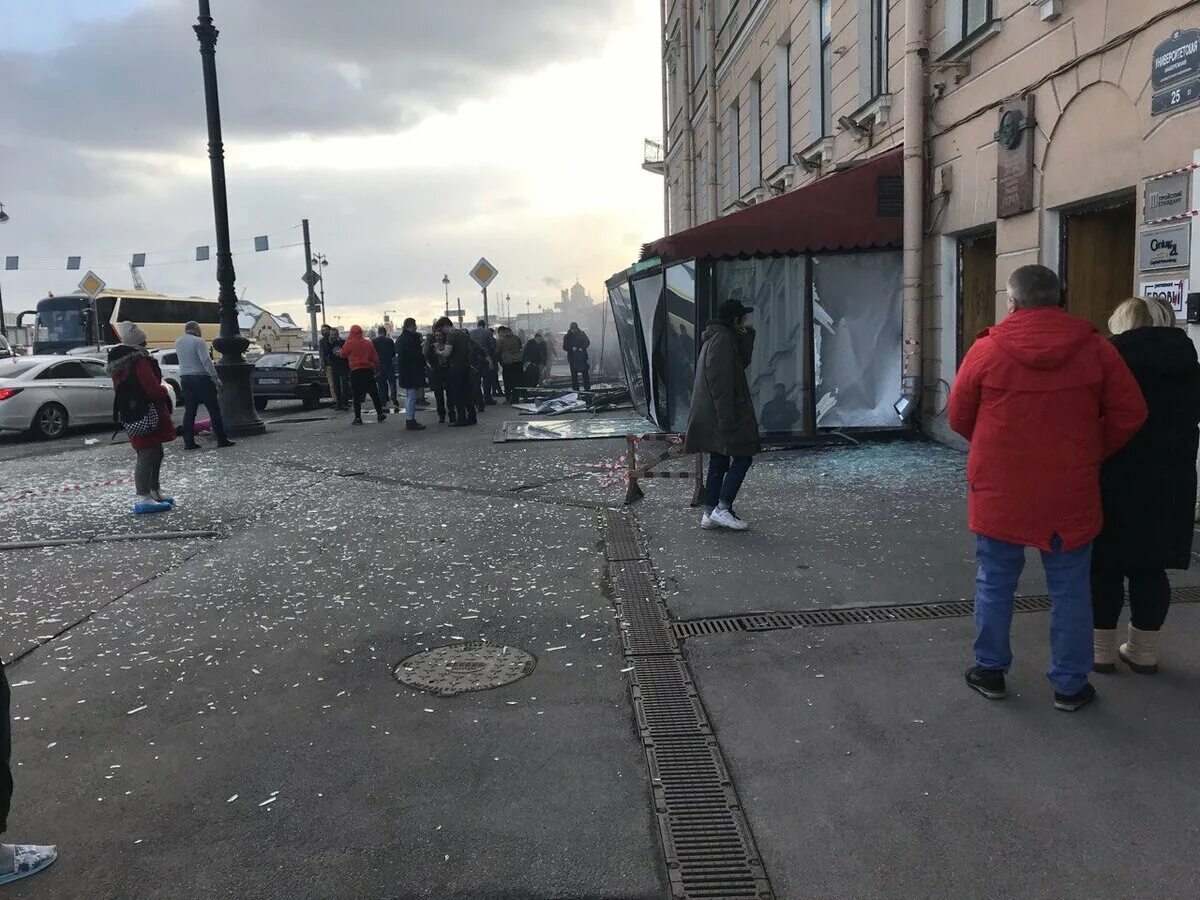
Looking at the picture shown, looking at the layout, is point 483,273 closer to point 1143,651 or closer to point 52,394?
point 52,394

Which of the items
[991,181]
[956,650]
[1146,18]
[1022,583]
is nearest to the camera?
[956,650]

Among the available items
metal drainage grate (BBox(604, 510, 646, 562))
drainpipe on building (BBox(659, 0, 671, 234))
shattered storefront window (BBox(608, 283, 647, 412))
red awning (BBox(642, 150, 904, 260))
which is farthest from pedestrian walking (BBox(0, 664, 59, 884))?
drainpipe on building (BBox(659, 0, 671, 234))

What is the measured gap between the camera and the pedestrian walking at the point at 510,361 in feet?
58.0

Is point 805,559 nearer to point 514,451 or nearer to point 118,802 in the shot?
point 118,802

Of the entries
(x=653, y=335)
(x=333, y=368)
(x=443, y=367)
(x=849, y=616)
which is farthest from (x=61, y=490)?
(x=333, y=368)

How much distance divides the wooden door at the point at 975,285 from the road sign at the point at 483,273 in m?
12.0

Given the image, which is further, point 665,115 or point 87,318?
point 87,318

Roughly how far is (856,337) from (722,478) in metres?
4.37

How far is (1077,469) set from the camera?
129 inches

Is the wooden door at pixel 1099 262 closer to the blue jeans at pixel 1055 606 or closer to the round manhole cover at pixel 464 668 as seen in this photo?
the blue jeans at pixel 1055 606

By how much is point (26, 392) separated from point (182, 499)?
25.4 ft

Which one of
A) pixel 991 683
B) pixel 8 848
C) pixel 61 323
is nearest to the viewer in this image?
pixel 8 848

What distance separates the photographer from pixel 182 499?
830 centimetres

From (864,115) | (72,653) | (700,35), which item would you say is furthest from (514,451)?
(700,35)
